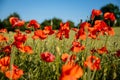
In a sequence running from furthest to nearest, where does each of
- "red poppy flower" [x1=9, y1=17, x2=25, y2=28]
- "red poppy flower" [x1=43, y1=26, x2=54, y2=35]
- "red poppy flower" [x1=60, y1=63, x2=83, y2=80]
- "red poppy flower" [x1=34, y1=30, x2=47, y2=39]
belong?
"red poppy flower" [x1=43, y1=26, x2=54, y2=35] → "red poppy flower" [x1=34, y1=30, x2=47, y2=39] → "red poppy flower" [x1=9, y1=17, x2=25, y2=28] → "red poppy flower" [x1=60, y1=63, x2=83, y2=80]

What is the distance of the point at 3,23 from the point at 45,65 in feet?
106

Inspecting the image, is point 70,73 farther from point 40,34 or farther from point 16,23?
point 40,34

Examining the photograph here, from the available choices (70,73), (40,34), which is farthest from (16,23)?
(70,73)

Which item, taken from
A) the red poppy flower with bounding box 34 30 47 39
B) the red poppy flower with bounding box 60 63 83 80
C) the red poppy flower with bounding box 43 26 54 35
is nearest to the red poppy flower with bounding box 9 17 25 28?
the red poppy flower with bounding box 34 30 47 39

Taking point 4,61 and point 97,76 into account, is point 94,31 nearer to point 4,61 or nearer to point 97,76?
point 97,76

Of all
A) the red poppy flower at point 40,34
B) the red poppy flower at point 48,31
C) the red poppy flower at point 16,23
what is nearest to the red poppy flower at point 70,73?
the red poppy flower at point 16,23

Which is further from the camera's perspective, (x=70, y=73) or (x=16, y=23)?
(x=16, y=23)

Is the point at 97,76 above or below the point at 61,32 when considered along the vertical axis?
below

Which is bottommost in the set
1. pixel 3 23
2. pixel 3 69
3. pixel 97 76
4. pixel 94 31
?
pixel 97 76

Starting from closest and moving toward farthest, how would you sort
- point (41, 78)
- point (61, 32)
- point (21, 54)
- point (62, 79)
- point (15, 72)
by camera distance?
1. point (62, 79)
2. point (15, 72)
3. point (41, 78)
4. point (61, 32)
5. point (21, 54)

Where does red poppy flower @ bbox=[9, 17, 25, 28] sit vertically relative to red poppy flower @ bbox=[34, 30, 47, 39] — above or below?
above

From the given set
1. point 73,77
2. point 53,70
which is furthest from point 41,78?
point 73,77

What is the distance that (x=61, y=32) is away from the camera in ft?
12.9

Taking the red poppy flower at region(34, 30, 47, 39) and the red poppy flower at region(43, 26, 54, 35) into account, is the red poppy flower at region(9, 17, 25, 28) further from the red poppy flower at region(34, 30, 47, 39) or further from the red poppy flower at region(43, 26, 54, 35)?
the red poppy flower at region(43, 26, 54, 35)
